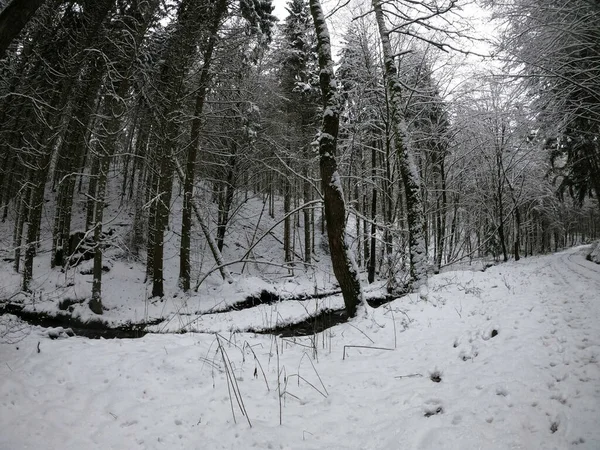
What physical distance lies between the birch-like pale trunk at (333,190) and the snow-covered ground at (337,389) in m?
0.96

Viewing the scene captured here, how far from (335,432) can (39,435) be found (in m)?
2.71

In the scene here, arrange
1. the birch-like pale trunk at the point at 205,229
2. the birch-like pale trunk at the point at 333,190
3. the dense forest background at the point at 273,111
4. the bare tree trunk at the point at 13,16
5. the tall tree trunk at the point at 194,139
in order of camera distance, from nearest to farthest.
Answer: the bare tree trunk at the point at 13,16 < the birch-like pale trunk at the point at 333,190 < the dense forest background at the point at 273,111 < the tall tree trunk at the point at 194,139 < the birch-like pale trunk at the point at 205,229

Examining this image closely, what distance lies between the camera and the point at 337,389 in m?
3.32

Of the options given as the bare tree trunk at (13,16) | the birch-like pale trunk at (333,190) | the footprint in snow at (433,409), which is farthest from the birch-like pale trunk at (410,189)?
the bare tree trunk at (13,16)

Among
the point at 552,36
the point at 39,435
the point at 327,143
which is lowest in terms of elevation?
the point at 39,435

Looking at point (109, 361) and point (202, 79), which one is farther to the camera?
point (202, 79)

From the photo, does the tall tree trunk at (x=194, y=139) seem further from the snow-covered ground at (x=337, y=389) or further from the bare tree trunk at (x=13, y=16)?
the bare tree trunk at (x=13, y=16)

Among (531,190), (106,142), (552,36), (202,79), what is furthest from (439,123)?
(106,142)

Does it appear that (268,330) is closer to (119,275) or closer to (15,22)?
(15,22)

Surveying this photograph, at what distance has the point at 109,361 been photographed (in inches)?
172

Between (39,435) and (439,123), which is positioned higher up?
(439,123)

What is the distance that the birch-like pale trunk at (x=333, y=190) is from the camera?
589 centimetres

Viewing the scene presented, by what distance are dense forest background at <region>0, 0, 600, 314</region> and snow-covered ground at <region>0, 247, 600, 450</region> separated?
7.09 ft

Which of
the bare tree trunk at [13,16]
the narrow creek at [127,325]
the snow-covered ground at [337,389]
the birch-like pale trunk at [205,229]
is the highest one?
the bare tree trunk at [13,16]
